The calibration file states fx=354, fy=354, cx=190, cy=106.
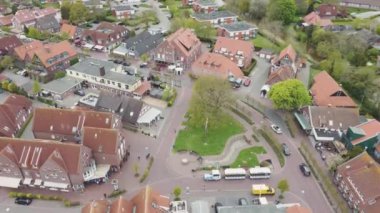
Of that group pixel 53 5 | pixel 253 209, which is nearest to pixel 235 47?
pixel 253 209

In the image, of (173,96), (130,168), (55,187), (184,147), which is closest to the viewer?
(55,187)

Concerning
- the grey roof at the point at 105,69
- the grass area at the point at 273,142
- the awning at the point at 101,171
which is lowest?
the awning at the point at 101,171

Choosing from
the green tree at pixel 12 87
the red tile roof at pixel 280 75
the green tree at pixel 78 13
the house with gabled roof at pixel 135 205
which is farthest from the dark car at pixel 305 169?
the green tree at pixel 78 13

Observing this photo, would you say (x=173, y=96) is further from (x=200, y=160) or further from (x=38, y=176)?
(x=38, y=176)

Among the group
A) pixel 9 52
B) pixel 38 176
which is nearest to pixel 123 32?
pixel 9 52

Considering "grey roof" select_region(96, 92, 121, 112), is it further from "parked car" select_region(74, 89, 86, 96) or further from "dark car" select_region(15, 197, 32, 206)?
"dark car" select_region(15, 197, 32, 206)

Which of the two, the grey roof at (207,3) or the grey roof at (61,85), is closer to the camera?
the grey roof at (61,85)

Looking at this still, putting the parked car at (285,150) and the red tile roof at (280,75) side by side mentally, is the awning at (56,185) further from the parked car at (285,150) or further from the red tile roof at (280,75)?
the red tile roof at (280,75)

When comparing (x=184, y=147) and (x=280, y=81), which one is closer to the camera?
(x=184, y=147)
